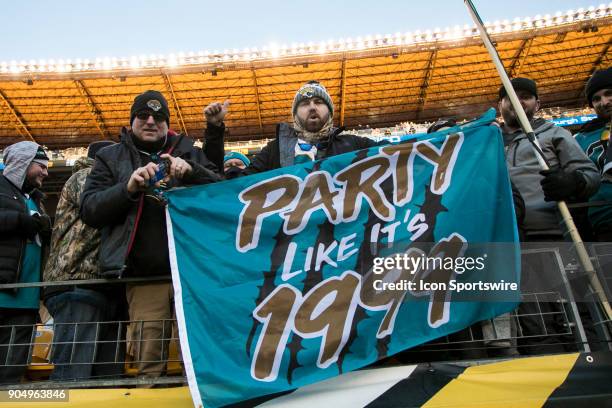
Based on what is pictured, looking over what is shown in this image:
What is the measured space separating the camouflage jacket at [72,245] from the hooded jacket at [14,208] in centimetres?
28

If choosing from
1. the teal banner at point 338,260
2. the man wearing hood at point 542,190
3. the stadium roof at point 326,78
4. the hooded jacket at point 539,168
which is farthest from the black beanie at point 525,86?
the stadium roof at point 326,78

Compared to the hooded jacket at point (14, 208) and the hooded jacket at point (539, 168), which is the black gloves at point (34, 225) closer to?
the hooded jacket at point (14, 208)

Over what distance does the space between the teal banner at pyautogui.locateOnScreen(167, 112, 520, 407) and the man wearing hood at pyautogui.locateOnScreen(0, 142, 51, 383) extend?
1.14 m

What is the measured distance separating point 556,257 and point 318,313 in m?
1.25

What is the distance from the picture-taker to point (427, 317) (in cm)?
245

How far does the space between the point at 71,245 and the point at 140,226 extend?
52cm

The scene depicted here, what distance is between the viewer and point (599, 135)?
3475 millimetres

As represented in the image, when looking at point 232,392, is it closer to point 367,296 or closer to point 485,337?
point 367,296

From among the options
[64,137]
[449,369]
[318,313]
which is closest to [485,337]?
[449,369]

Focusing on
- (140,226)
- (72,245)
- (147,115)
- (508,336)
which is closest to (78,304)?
(72,245)

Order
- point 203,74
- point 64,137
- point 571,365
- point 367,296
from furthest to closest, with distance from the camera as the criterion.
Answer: point 64,137, point 203,74, point 367,296, point 571,365

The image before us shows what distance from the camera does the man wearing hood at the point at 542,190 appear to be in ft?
8.61

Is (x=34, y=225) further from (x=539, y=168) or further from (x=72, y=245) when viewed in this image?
(x=539, y=168)

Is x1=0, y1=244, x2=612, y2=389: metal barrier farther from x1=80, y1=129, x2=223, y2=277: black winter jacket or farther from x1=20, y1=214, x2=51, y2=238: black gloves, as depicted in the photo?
x1=20, y1=214, x2=51, y2=238: black gloves
